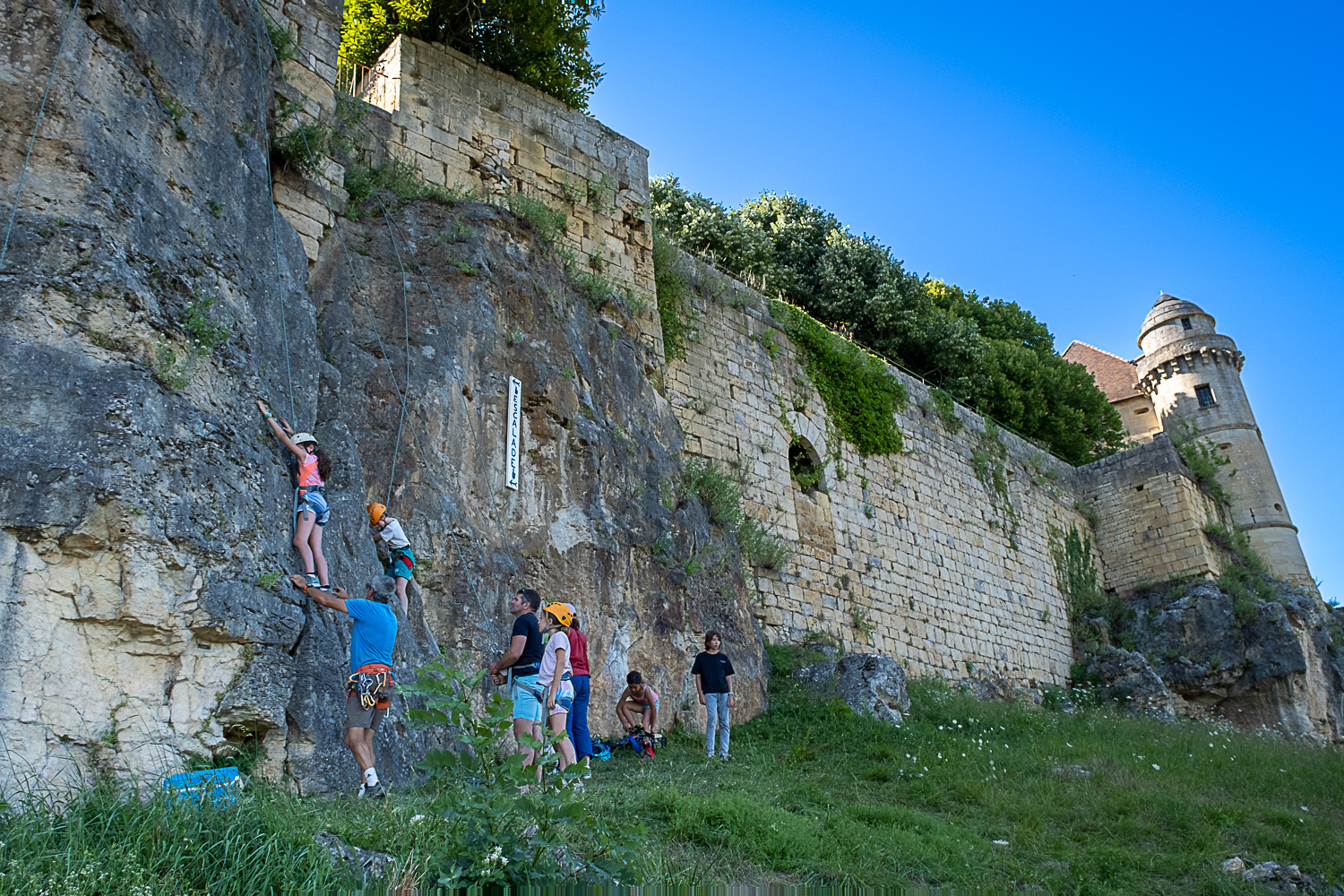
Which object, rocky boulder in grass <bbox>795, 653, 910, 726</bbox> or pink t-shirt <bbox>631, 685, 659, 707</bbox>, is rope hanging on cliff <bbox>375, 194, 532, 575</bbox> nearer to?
pink t-shirt <bbox>631, 685, 659, 707</bbox>

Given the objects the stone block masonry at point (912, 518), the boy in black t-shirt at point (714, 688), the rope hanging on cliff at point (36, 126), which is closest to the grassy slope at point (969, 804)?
the boy in black t-shirt at point (714, 688)

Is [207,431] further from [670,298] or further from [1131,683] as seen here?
[1131,683]

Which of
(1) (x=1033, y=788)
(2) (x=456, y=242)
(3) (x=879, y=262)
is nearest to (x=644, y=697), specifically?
(1) (x=1033, y=788)

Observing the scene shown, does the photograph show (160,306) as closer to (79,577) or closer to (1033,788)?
(79,577)

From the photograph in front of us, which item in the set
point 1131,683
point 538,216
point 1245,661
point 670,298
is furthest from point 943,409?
point 538,216

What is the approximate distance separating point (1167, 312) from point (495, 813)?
98.1 ft

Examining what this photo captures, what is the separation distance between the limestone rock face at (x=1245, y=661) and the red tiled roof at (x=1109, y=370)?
642 inches

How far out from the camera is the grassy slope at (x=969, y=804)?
5250mm

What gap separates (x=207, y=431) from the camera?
16.5 ft

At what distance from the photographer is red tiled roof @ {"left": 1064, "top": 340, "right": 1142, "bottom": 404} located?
3581 centimetres

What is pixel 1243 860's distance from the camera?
619 cm

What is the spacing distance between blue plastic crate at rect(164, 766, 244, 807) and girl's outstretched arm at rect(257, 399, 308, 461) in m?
2.04

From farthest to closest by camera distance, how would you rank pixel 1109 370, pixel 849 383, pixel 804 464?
pixel 1109 370 → pixel 849 383 → pixel 804 464

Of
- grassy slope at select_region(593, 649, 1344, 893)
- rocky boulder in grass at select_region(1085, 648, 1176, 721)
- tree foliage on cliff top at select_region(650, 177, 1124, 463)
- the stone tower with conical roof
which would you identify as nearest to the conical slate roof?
the stone tower with conical roof
